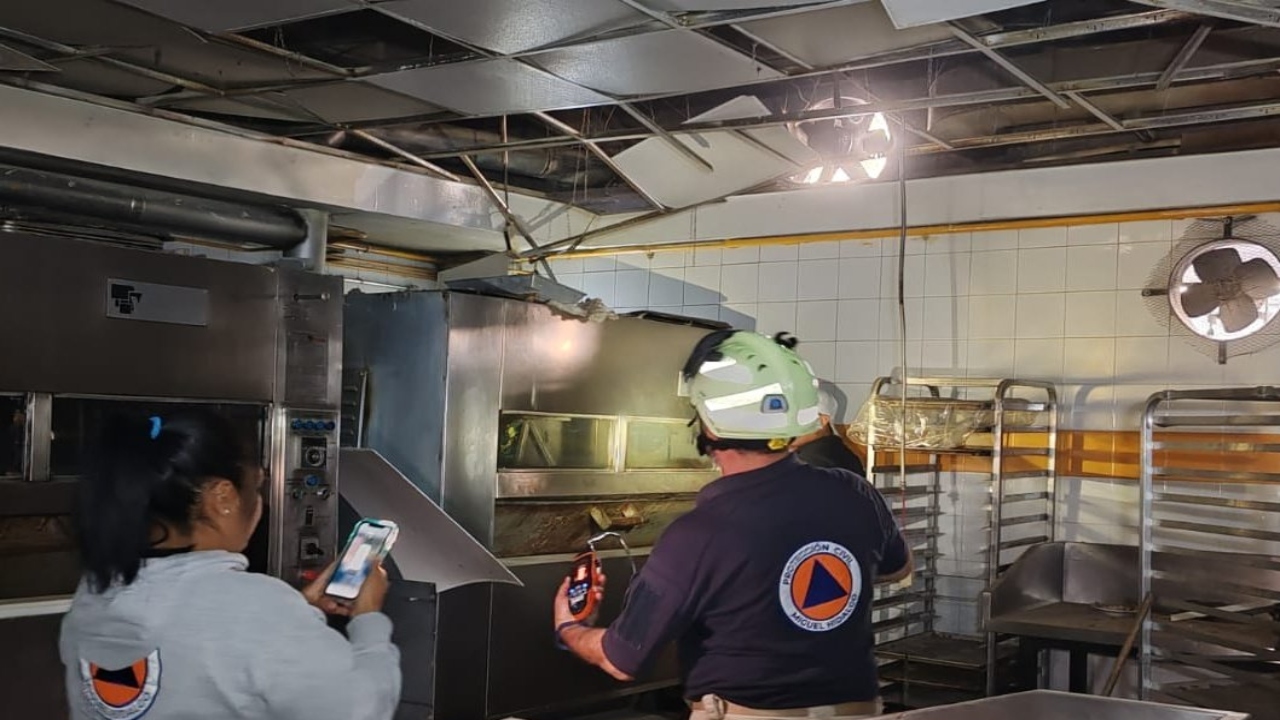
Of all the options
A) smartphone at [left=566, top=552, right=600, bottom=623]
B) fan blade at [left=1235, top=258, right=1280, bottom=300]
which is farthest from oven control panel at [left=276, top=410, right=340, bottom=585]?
fan blade at [left=1235, top=258, right=1280, bottom=300]

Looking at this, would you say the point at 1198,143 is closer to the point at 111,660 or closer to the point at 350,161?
the point at 350,161

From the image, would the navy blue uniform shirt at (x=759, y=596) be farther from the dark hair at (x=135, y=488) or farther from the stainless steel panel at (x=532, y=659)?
the stainless steel panel at (x=532, y=659)

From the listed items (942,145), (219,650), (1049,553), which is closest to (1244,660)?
(1049,553)

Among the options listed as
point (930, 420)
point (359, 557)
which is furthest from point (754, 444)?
point (930, 420)

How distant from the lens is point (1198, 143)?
5277 mm

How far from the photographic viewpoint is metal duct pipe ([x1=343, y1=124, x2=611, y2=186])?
5.59 m

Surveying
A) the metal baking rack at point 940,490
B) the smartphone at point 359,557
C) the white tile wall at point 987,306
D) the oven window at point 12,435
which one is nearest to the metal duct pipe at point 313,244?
the oven window at point 12,435

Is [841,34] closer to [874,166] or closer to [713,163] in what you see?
[713,163]

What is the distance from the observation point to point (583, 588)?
99.9 inches

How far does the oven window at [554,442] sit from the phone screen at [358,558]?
3.02 meters

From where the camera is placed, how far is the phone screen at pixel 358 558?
188 cm

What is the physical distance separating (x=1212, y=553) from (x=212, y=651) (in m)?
4.07

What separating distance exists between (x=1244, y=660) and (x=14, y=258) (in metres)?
4.36

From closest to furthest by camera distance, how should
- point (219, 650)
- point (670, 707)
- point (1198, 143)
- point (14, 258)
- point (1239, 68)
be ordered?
1. point (219, 650)
2. point (14, 258)
3. point (1239, 68)
4. point (1198, 143)
5. point (670, 707)
